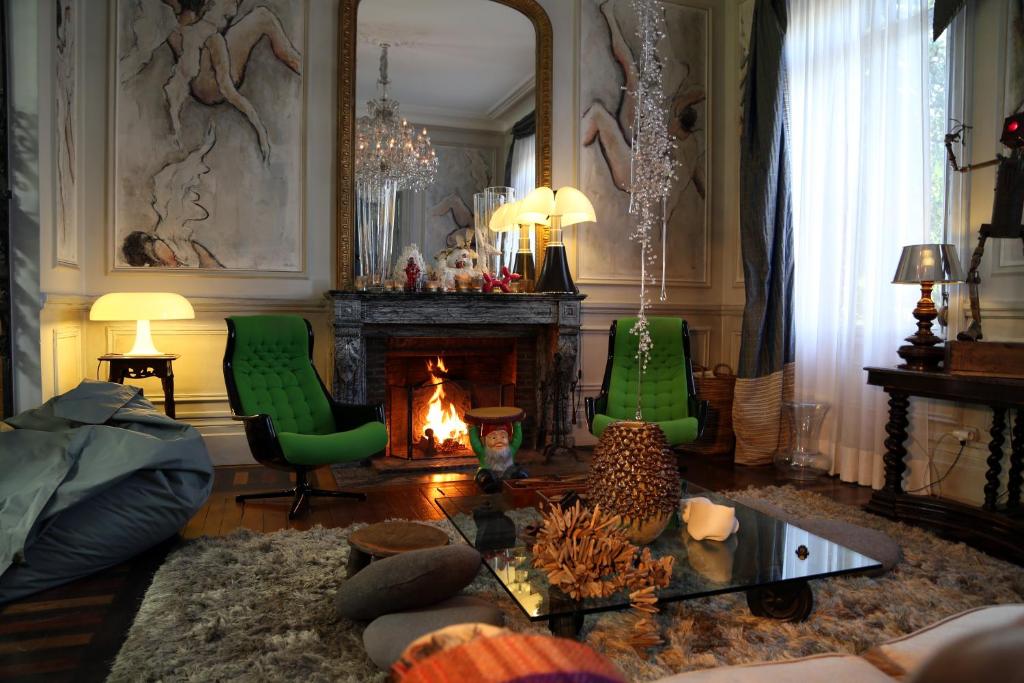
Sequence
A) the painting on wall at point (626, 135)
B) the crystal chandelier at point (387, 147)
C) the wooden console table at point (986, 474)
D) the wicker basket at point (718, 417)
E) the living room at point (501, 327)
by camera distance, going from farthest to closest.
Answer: the painting on wall at point (626, 135), the wicker basket at point (718, 417), the crystal chandelier at point (387, 147), the wooden console table at point (986, 474), the living room at point (501, 327)

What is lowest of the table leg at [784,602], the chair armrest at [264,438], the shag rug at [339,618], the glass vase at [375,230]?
the shag rug at [339,618]

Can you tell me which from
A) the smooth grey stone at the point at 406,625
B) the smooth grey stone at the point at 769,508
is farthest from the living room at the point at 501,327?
the smooth grey stone at the point at 769,508

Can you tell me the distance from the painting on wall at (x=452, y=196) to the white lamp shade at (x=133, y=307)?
64.5 inches

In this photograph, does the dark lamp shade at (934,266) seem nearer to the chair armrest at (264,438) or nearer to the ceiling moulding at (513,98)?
the ceiling moulding at (513,98)

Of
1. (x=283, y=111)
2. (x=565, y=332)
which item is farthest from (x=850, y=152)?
(x=283, y=111)

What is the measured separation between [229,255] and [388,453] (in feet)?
5.39

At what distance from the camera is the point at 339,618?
222cm

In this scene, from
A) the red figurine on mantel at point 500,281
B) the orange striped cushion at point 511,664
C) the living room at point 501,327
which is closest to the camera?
the orange striped cushion at point 511,664

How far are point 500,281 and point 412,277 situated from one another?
605mm

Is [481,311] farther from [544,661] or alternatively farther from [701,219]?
[544,661]

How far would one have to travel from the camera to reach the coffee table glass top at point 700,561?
5.78ft

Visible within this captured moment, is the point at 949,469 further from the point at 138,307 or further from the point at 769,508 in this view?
the point at 138,307

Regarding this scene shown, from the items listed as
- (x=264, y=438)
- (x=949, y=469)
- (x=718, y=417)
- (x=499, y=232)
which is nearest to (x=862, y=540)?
(x=949, y=469)

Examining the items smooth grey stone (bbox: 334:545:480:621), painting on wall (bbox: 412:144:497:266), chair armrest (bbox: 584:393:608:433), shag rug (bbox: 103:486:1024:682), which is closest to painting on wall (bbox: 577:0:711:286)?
painting on wall (bbox: 412:144:497:266)
